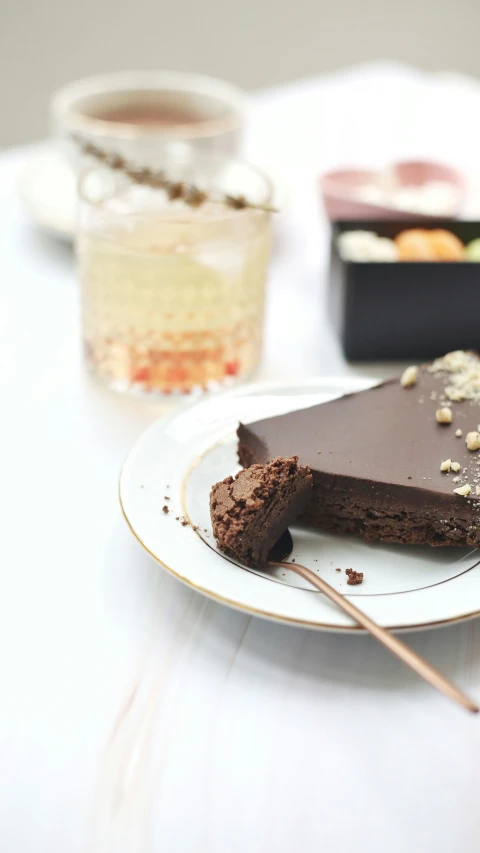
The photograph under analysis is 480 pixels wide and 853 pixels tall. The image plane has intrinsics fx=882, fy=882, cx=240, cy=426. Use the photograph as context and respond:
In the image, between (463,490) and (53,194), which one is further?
(53,194)

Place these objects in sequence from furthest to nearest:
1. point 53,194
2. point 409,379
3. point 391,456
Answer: point 53,194, point 409,379, point 391,456

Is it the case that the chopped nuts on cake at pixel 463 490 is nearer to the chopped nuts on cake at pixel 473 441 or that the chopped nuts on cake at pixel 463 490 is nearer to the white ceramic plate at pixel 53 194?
the chopped nuts on cake at pixel 473 441

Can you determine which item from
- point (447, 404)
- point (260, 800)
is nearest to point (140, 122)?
point (447, 404)

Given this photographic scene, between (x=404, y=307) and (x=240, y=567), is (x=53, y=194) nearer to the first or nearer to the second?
(x=404, y=307)

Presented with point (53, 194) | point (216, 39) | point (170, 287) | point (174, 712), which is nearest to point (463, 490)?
point (174, 712)

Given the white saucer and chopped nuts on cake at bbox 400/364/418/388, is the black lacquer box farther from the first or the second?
the white saucer

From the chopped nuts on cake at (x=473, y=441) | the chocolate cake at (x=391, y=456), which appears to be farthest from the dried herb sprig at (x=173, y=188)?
the chopped nuts on cake at (x=473, y=441)

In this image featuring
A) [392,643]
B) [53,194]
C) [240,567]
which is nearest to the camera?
[392,643]
